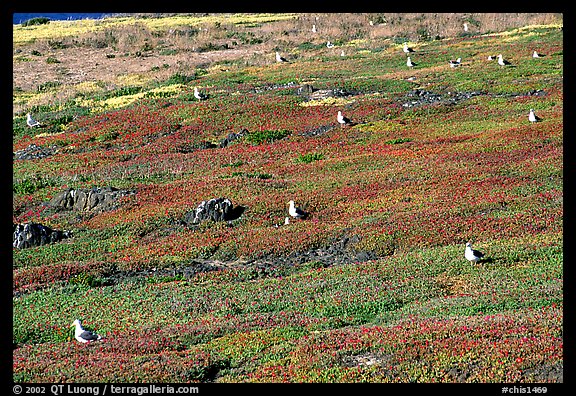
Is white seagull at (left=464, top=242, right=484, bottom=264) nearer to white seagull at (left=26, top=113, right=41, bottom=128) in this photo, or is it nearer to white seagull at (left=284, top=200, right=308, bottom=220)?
white seagull at (left=284, top=200, right=308, bottom=220)

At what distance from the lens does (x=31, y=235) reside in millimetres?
29484

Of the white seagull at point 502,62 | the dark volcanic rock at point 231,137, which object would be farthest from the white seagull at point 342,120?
the white seagull at point 502,62

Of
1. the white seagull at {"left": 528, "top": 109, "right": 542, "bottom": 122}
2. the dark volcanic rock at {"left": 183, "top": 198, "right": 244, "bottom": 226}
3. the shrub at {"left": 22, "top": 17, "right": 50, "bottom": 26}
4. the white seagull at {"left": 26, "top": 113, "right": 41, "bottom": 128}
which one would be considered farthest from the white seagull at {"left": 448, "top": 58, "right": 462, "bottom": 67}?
the shrub at {"left": 22, "top": 17, "right": 50, "bottom": 26}

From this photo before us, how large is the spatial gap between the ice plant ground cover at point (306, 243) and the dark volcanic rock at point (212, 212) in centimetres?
51

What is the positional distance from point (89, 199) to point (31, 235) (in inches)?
180

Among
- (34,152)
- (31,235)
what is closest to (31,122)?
(34,152)

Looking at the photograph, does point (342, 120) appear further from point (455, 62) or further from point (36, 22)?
point (36, 22)

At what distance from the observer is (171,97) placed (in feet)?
204

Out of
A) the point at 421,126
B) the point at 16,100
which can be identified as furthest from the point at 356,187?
the point at 16,100

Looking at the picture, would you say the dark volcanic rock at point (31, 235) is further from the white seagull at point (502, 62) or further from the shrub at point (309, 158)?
the white seagull at point (502, 62)

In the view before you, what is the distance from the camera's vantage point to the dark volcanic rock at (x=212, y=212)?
30.4 meters

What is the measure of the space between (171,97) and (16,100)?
15770 millimetres

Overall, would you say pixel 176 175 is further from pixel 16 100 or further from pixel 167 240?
pixel 16 100

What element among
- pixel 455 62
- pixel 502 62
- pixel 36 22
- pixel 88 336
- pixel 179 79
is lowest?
pixel 88 336
